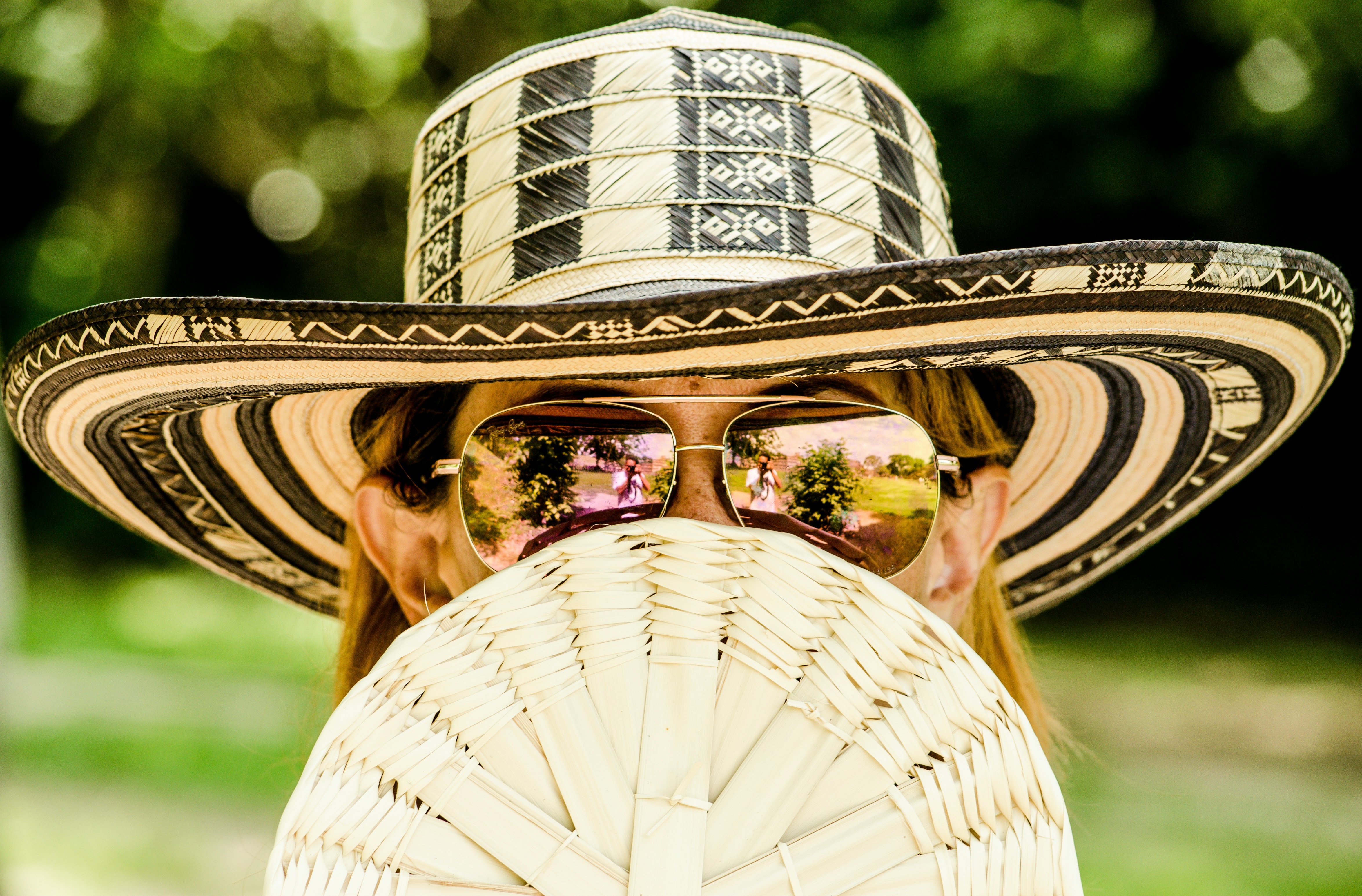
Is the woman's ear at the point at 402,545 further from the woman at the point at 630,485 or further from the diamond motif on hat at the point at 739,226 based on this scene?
the diamond motif on hat at the point at 739,226

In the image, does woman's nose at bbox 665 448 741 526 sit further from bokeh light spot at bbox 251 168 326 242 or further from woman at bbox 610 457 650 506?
bokeh light spot at bbox 251 168 326 242

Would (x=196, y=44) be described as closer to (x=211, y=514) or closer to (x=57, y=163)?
(x=57, y=163)

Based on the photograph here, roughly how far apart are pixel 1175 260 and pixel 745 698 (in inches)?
21.3

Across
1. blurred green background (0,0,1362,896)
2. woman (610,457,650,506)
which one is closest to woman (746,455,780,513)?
woman (610,457,650,506)

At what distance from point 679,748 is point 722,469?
0.34m

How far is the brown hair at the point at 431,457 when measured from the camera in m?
1.36

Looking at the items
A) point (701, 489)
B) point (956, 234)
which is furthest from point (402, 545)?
point (956, 234)

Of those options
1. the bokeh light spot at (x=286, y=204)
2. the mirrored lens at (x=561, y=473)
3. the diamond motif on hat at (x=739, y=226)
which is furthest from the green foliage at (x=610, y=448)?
the bokeh light spot at (x=286, y=204)

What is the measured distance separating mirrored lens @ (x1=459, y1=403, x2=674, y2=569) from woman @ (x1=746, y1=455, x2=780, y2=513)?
3.5 inches

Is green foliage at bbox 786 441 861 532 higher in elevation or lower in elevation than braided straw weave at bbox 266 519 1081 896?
higher

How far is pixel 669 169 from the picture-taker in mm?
1154

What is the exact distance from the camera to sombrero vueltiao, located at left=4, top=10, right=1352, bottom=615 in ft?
3.16

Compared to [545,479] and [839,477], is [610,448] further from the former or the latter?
[839,477]

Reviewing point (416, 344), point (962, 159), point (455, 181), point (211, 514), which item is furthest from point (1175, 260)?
point (962, 159)
